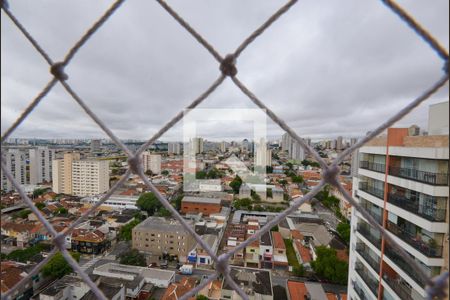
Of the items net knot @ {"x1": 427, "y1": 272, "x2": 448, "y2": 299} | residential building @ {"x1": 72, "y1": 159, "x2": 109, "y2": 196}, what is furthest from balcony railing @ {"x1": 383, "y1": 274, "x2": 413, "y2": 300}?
residential building @ {"x1": 72, "y1": 159, "x2": 109, "y2": 196}

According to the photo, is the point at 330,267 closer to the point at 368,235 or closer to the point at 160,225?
the point at 368,235

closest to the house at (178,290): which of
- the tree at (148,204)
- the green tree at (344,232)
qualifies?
the green tree at (344,232)

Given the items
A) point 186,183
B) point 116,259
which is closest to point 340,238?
point 116,259

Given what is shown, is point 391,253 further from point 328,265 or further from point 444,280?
point 328,265

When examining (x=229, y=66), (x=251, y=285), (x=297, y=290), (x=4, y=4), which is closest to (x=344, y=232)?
(x=297, y=290)

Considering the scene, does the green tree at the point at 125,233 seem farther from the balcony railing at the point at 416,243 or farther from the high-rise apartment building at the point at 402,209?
the balcony railing at the point at 416,243

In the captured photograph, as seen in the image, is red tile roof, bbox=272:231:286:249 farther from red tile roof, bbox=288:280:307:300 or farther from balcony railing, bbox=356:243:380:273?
balcony railing, bbox=356:243:380:273
